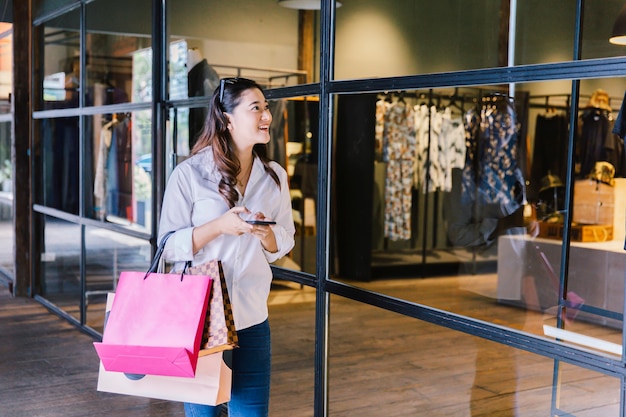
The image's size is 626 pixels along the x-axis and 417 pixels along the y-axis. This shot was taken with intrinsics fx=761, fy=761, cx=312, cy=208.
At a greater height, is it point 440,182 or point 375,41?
point 375,41

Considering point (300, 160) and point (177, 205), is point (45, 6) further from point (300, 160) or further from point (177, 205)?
point (177, 205)

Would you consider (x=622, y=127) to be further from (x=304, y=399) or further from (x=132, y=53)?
(x=132, y=53)

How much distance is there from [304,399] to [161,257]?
6.21 ft

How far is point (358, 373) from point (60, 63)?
344cm

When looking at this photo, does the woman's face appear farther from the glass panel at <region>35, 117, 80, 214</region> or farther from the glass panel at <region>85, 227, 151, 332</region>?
the glass panel at <region>35, 117, 80, 214</region>

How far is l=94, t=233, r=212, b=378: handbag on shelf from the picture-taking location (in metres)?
1.92

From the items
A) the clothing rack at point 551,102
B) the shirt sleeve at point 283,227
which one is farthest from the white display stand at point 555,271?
the shirt sleeve at point 283,227

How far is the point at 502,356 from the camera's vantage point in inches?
174

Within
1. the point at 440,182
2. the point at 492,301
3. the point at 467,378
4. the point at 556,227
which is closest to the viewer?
the point at 467,378

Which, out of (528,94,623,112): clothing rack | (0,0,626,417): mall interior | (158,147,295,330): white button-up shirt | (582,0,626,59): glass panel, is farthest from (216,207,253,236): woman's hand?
(528,94,623,112): clothing rack

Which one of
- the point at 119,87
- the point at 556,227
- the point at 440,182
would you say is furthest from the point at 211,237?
the point at 440,182

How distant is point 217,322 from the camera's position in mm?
1957

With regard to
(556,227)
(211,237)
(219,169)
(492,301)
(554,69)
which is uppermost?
(554,69)

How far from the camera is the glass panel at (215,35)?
4020 mm
